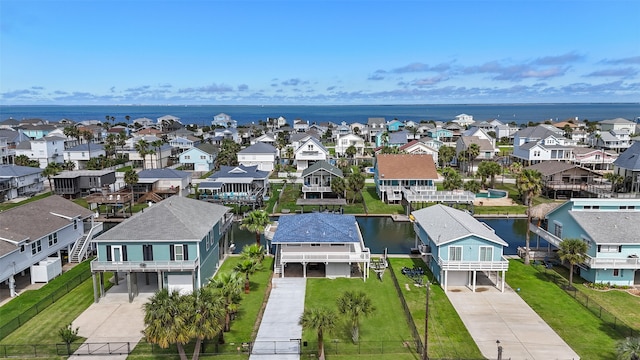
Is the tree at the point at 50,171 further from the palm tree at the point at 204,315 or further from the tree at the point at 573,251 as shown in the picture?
the tree at the point at 573,251

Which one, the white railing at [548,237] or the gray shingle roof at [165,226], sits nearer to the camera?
the gray shingle roof at [165,226]

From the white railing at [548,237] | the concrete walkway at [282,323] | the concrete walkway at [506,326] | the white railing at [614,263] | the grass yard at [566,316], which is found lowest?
the concrete walkway at [506,326]

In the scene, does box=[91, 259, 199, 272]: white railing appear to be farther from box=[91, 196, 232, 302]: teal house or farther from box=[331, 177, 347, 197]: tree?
box=[331, 177, 347, 197]: tree

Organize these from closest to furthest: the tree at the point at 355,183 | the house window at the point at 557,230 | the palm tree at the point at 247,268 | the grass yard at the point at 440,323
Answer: the grass yard at the point at 440,323
the palm tree at the point at 247,268
the house window at the point at 557,230
the tree at the point at 355,183

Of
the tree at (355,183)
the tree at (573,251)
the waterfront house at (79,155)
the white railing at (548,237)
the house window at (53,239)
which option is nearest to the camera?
the tree at (573,251)

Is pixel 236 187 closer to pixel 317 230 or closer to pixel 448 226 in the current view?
pixel 317 230

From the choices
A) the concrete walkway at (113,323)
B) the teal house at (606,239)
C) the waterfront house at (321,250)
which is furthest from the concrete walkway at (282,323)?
the teal house at (606,239)

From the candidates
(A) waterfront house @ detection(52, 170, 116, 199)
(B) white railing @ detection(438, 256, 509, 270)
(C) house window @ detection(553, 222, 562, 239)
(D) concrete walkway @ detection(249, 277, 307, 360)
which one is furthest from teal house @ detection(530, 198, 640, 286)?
(A) waterfront house @ detection(52, 170, 116, 199)

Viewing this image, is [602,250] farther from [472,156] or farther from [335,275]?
[472,156]
